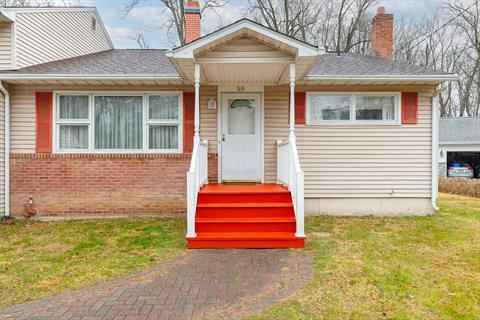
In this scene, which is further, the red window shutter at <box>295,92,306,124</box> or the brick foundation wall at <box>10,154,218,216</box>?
the red window shutter at <box>295,92,306,124</box>

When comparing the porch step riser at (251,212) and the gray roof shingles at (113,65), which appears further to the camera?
the gray roof shingles at (113,65)

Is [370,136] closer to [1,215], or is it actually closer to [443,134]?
[1,215]

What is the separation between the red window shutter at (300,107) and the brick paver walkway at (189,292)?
3611mm

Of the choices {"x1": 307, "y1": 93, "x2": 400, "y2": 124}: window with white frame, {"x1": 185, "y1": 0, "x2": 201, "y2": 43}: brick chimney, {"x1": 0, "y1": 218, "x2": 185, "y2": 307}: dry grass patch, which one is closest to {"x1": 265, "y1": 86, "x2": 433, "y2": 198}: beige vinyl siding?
{"x1": 307, "y1": 93, "x2": 400, "y2": 124}: window with white frame

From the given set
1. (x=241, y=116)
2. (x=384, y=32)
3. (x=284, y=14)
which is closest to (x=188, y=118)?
(x=241, y=116)

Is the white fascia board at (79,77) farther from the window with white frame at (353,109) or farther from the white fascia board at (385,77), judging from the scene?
the window with white frame at (353,109)

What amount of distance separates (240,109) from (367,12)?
57.3 feet

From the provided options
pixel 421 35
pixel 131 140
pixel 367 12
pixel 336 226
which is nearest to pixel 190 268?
pixel 336 226

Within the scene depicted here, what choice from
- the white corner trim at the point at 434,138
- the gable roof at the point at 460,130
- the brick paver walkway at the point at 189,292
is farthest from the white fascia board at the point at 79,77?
the gable roof at the point at 460,130

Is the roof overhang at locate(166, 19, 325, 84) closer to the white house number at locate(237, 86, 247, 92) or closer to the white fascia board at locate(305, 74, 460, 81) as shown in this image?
the white fascia board at locate(305, 74, 460, 81)

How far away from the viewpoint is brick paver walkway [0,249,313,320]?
3.30 metres

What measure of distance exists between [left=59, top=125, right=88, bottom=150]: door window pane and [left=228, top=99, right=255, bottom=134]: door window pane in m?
3.24

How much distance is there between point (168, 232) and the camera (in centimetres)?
630

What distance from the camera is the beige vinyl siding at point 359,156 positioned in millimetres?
7715
